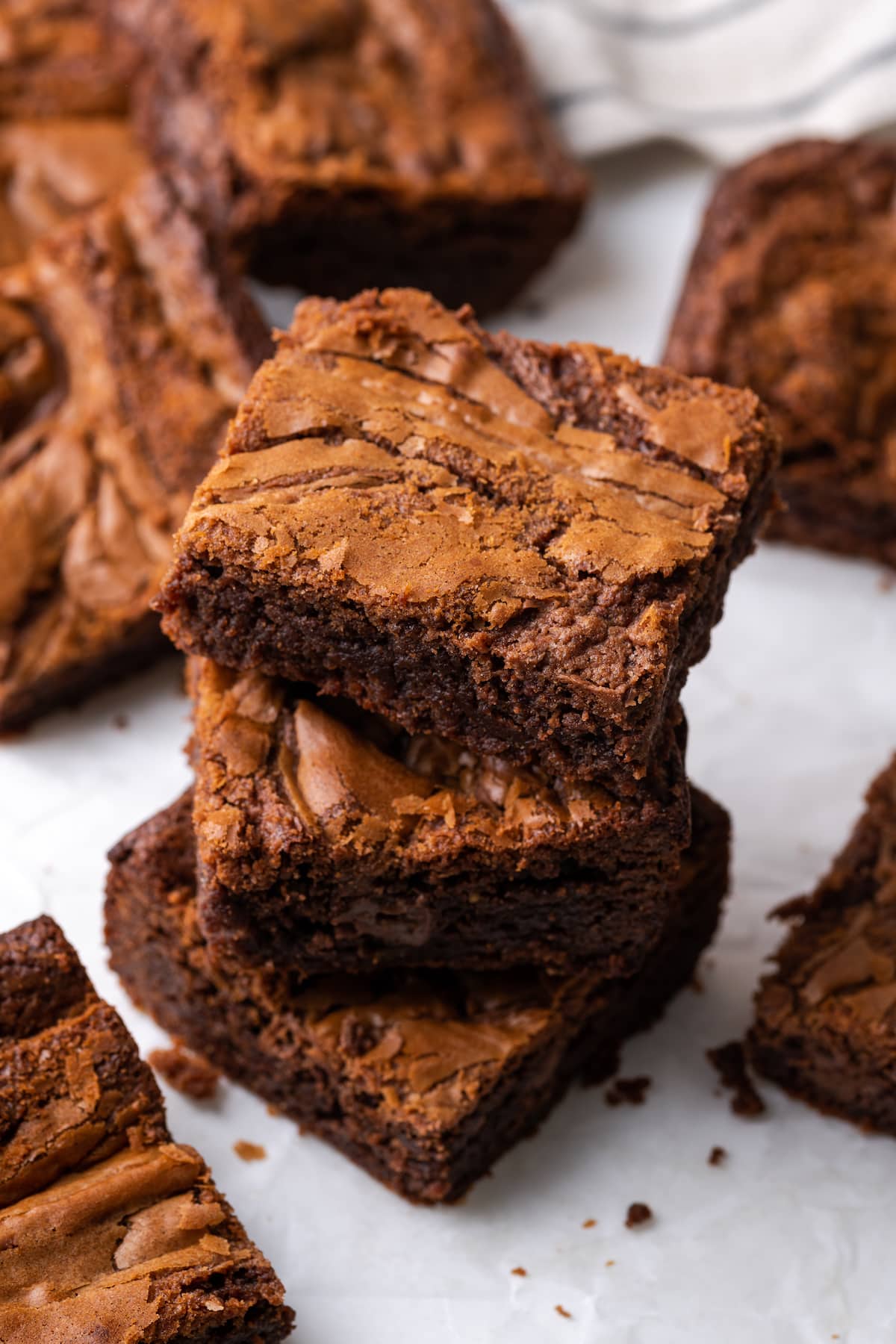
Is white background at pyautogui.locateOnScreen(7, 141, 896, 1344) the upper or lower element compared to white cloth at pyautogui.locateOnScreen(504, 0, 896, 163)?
lower

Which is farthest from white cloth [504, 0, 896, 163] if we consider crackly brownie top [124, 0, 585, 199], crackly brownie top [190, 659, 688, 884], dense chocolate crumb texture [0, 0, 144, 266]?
crackly brownie top [190, 659, 688, 884]

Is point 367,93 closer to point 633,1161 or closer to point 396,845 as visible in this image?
point 396,845

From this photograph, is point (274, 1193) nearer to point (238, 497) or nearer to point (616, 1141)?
point (616, 1141)

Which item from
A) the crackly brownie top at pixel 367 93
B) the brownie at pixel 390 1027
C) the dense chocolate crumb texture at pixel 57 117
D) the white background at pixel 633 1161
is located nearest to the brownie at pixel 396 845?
the brownie at pixel 390 1027

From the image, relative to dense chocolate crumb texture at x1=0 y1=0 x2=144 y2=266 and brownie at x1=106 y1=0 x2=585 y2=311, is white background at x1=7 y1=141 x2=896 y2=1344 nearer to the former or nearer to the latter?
brownie at x1=106 y1=0 x2=585 y2=311

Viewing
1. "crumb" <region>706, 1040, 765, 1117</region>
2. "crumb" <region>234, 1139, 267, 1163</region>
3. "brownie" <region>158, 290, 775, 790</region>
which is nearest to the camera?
"brownie" <region>158, 290, 775, 790</region>

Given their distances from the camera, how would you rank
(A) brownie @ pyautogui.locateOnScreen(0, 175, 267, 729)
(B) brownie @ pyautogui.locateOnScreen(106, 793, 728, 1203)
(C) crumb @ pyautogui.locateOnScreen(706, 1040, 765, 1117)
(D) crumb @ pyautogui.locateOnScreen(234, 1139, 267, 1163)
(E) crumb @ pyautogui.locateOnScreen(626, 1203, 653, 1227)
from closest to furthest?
(B) brownie @ pyautogui.locateOnScreen(106, 793, 728, 1203) → (E) crumb @ pyautogui.locateOnScreen(626, 1203, 653, 1227) → (D) crumb @ pyautogui.locateOnScreen(234, 1139, 267, 1163) → (C) crumb @ pyautogui.locateOnScreen(706, 1040, 765, 1117) → (A) brownie @ pyautogui.locateOnScreen(0, 175, 267, 729)

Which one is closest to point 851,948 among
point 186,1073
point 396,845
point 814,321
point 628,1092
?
point 628,1092

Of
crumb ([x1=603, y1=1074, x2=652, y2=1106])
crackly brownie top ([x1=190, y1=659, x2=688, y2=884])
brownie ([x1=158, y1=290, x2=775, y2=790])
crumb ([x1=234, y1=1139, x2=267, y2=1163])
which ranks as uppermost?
brownie ([x1=158, y1=290, x2=775, y2=790])
